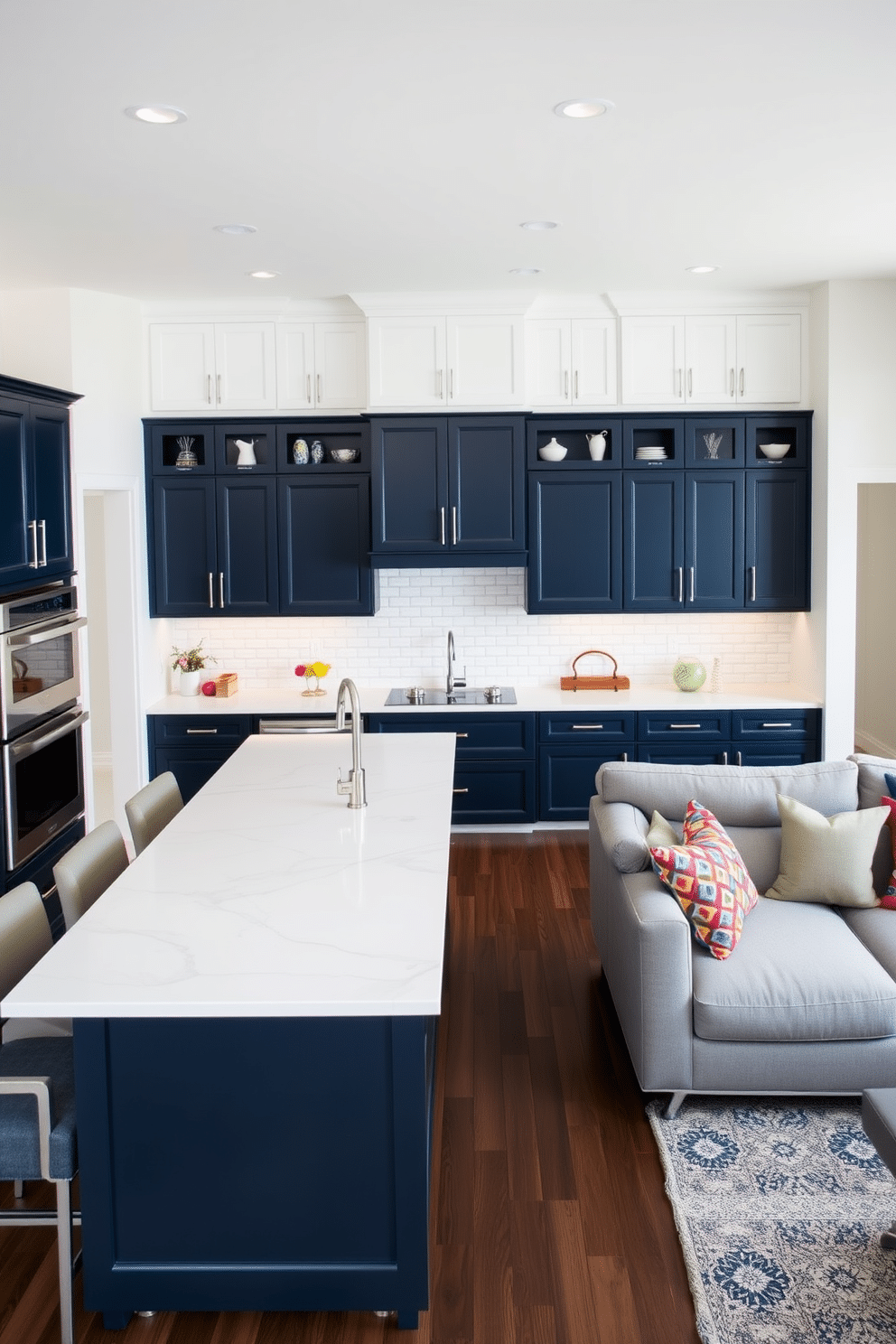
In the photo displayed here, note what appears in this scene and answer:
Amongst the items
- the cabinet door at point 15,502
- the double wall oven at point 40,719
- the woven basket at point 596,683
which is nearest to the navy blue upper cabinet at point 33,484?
the cabinet door at point 15,502

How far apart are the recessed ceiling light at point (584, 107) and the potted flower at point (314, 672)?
415 centimetres

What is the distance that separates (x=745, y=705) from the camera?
6914mm

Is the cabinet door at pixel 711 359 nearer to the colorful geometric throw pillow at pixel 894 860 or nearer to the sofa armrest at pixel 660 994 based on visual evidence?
the colorful geometric throw pillow at pixel 894 860

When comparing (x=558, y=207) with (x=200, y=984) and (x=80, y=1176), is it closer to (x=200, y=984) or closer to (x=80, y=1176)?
(x=200, y=984)

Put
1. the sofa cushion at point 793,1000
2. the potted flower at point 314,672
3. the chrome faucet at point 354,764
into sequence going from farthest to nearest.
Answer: the potted flower at point 314,672
the chrome faucet at point 354,764
the sofa cushion at point 793,1000

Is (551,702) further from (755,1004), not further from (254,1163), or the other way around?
(254,1163)

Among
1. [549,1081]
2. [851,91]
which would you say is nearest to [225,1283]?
[549,1081]

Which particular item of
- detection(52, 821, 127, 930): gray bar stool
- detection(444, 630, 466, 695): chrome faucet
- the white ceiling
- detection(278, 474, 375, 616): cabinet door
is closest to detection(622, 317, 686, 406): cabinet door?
the white ceiling

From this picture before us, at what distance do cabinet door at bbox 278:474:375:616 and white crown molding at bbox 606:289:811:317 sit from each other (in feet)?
6.01

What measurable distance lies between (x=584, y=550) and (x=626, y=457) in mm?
596

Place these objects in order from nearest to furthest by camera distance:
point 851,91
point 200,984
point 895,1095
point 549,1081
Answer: point 200,984, point 895,1095, point 851,91, point 549,1081

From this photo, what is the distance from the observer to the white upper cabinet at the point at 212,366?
6.98 meters

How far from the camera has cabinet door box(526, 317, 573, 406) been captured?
6.98 metres

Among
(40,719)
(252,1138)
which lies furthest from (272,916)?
(40,719)
